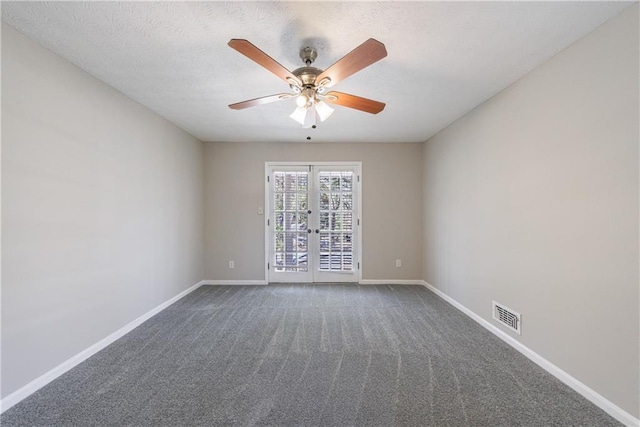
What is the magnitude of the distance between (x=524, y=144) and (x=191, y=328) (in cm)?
364

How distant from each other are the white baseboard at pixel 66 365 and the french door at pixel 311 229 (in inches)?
80.3

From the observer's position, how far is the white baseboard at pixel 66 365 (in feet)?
5.67

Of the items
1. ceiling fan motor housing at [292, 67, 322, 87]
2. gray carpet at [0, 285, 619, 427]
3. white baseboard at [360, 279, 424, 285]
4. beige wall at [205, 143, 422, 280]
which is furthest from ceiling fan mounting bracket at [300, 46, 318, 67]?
white baseboard at [360, 279, 424, 285]

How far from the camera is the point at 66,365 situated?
2094 millimetres

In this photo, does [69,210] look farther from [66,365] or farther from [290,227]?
[290,227]

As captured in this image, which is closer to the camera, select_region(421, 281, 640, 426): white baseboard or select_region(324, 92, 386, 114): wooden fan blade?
select_region(421, 281, 640, 426): white baseboard

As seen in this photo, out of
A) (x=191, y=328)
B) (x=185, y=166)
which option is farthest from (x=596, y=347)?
(x=185, y=166)

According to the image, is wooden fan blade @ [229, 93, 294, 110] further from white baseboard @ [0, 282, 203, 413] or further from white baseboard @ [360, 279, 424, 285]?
white baseboard @ [360, 279, 424, 285]

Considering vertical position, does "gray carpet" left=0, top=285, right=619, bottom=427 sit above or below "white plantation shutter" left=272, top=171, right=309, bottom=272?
below

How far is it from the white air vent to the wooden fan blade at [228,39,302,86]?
2703mm

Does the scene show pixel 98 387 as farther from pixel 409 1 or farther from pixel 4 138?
pixel 409 1

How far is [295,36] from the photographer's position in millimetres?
1819

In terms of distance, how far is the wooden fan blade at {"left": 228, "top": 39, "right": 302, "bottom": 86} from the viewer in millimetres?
1438

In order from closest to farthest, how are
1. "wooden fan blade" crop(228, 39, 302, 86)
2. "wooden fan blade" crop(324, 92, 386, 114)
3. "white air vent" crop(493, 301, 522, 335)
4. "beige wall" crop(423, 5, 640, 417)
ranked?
Answer: "wooden fan blade" crop(228, 39, 302, 86) → "beige wall" crop(423, 5, 640, 417) → "wooden fan blade" crop(324, 92, 386, 114) → "white air vent" crop(493, 301, 522, 335)
